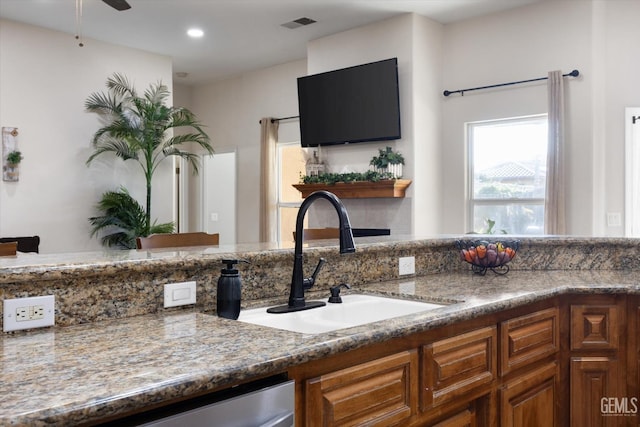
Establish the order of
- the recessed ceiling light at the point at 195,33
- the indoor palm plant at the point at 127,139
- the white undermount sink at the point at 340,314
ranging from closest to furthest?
the white undermount sink at the point at 340,314 → the recessed ceiling light at the point at 195,33 → the indoor palm plant at the point at 127,139

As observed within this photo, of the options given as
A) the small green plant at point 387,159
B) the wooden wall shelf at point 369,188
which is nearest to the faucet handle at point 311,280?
the wooden wall shelf at point 369,188

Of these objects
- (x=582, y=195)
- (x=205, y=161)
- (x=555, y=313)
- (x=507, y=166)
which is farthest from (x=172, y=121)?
(x=555, y=313)

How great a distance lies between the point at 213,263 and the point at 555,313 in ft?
4.21

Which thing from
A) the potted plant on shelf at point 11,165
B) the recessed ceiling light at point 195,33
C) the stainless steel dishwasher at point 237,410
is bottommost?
the stainless steel dishwasher at point 237,410

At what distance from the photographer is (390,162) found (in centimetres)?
529

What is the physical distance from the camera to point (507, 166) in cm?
526

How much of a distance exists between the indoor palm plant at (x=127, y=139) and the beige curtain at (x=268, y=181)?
40.5 inches

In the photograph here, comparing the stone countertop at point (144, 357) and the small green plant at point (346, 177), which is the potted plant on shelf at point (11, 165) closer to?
the small green plant at point (346, 177)

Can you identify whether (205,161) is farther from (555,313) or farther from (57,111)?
(555,313)

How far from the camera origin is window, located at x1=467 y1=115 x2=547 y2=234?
507 cm

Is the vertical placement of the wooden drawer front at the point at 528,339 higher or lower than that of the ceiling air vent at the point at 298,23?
lower

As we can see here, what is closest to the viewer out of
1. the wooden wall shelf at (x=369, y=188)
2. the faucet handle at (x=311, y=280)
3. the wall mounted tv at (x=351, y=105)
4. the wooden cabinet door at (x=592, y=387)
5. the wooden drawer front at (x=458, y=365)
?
the wooden drawer front at (x=458, y=365)

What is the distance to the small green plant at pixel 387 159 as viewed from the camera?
5285mm

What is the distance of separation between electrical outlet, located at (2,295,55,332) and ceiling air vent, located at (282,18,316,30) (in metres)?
4.64
